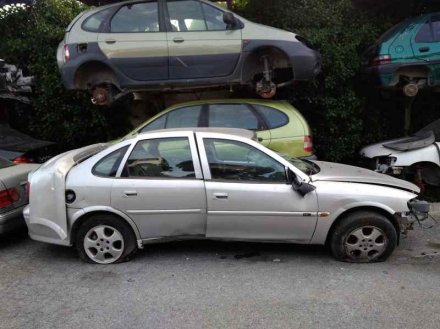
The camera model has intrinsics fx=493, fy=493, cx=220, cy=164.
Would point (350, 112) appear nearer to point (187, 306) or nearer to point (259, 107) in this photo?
point (259, 107)

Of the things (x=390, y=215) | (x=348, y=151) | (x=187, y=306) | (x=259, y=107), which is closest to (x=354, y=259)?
(x=390, y=215)

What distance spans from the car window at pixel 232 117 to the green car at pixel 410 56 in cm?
288

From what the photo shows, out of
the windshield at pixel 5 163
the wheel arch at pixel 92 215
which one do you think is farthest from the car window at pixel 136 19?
the wheel arch at pixel 92 215

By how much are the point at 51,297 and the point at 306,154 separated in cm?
397

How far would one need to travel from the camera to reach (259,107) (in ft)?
23.7

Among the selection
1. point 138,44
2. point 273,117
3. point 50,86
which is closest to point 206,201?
point 273,117

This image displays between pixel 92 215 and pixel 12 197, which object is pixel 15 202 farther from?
pixel 92 215

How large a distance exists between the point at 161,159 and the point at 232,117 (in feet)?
7.15

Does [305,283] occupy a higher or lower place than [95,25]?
lower

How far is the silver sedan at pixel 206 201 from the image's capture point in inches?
200

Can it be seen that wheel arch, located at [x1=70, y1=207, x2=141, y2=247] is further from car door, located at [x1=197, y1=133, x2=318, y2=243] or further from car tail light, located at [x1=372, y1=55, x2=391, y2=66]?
car tail light, located at [x1=372, y1=55, x2=391, y2=66]

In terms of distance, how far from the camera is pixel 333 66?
8.77 m

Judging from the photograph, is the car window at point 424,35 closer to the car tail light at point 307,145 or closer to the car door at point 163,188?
the car tail light at point 307,145

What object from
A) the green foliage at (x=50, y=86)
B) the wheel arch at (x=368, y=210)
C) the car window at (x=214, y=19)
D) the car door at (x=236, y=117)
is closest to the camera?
the wheel arch at (x=368, y=210)
